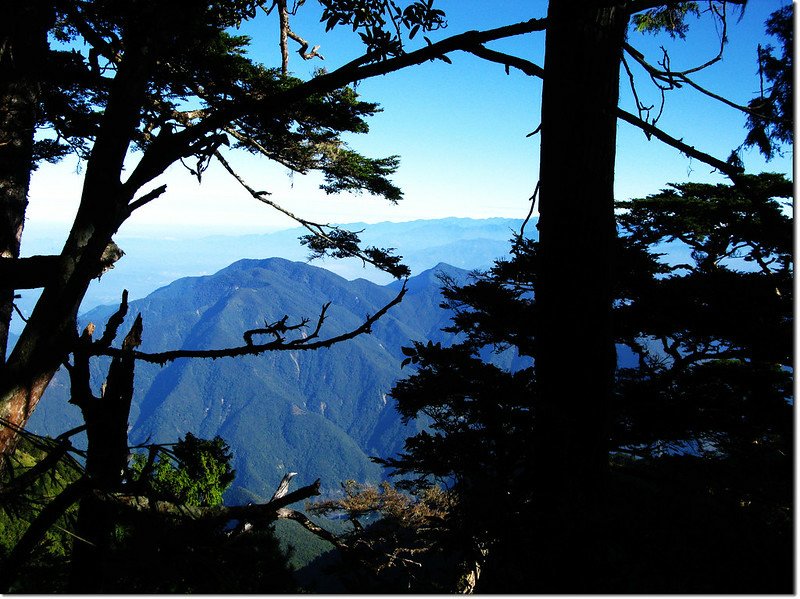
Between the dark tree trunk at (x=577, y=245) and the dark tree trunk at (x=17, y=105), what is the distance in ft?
10.7

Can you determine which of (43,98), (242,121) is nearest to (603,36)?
(43,98)

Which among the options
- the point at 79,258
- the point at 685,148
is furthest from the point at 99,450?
the point at 685,148

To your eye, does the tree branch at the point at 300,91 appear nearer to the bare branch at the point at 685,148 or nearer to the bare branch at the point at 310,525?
the bare branch at the point at 685,148

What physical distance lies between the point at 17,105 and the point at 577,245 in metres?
3.77

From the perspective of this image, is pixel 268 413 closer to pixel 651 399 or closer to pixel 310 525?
pixel 651 399

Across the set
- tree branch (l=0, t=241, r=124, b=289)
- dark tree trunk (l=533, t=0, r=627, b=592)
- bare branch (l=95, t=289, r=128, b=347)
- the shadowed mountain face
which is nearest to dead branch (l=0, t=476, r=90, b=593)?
bare branch (l=95, t=289, r=128, b=347)

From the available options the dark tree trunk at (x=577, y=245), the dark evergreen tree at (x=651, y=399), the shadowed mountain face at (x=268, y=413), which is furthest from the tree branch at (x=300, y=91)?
the shadowed mountain face at (x=268, y=413)

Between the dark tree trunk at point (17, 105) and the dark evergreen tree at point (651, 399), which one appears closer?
the dark evergreen tree at point (651, 399)

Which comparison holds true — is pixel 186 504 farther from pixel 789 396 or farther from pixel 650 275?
pixel 650 275

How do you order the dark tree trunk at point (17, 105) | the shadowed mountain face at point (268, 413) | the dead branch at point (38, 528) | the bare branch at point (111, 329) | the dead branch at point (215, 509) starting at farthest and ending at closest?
the shadowed mountain face at point (268, 413)
the dark tree trunk at point (17, 105)
the bare branch at point (111, 329)
the dead branch at point (215, 509)
the dead branch at point (38, 528)

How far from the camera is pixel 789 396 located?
20.5ft

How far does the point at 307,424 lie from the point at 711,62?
166 metres

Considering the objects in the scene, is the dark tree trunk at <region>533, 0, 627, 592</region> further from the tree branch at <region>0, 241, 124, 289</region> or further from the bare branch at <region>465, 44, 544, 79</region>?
the tree branch at <region>0, 241, 124, 289</region>

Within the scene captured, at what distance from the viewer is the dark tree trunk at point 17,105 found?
3095 millimetres
